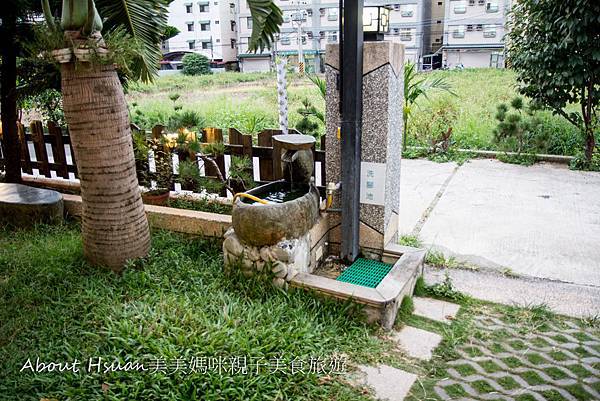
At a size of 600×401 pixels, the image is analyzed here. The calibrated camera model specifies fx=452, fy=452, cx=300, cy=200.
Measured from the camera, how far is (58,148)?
5.46 metres

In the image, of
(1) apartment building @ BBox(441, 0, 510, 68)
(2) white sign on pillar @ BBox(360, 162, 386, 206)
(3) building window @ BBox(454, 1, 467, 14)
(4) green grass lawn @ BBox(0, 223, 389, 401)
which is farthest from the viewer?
(3) building window @ BBox(454, 1, 467, 14)

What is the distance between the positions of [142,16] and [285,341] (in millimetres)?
3294

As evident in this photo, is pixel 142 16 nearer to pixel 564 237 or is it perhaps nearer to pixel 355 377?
pixel 355 377

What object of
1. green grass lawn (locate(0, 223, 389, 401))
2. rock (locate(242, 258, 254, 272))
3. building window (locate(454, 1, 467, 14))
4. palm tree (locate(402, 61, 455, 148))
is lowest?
green grass lawn (locate(0, 223, 389, 401))

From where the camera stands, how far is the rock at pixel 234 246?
3270 mm

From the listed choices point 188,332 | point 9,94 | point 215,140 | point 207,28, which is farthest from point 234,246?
point 207,28

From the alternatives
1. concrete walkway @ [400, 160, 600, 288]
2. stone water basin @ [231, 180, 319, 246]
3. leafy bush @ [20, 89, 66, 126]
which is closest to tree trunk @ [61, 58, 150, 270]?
stone water basin @ [231, 180, 319, 246]

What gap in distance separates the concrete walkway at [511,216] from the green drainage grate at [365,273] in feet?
3.23

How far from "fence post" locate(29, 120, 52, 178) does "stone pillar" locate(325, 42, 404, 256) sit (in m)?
3.85

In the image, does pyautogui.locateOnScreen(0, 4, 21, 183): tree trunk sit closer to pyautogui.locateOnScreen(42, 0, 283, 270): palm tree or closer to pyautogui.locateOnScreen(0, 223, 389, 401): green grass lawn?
pyautogui.locateOnScreen(42, 0, 283, 270): palm tree

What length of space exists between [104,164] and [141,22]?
1682mm

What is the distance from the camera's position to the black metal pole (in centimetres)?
323

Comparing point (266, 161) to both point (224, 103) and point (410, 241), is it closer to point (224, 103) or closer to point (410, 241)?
point (410, 241)

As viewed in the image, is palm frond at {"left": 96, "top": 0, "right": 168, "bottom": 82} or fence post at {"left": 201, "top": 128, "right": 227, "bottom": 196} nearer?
palm frond at {"left": 96, "top": 0, "right": 168, "bottom": 82}
